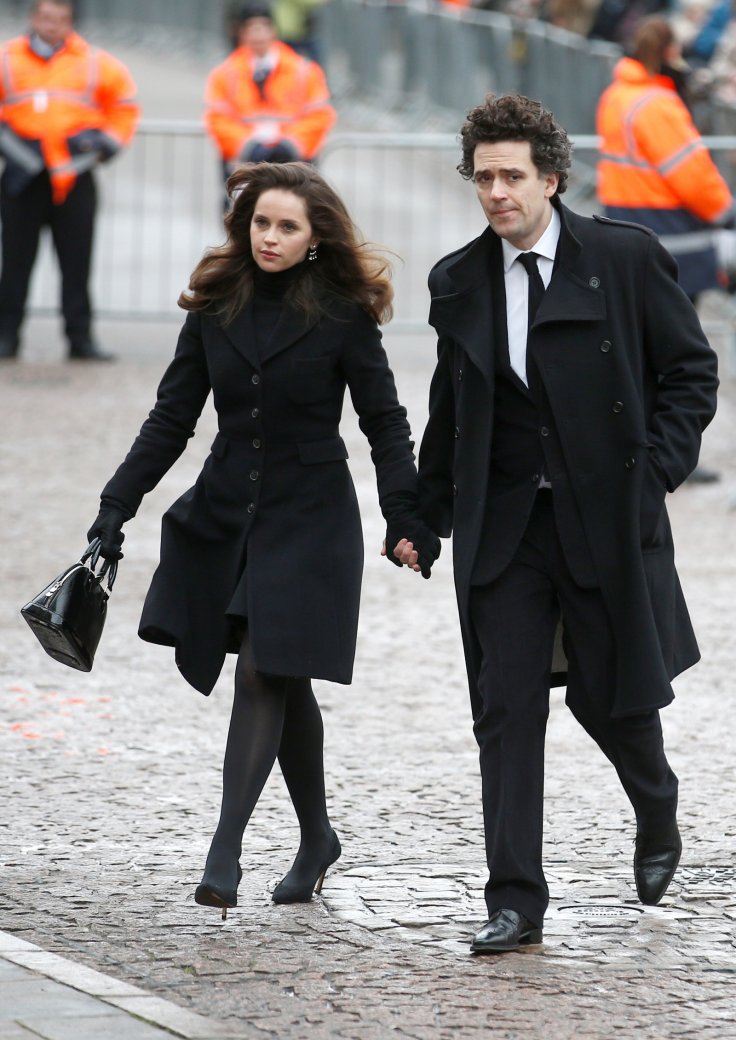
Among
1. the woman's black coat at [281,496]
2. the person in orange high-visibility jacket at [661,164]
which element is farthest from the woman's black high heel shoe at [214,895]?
the person in orange high-visibility jacket at [661,164]

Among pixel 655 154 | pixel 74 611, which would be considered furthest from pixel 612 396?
pixel 655 154

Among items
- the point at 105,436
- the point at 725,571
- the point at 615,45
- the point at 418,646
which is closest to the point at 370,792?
the point at 418,646

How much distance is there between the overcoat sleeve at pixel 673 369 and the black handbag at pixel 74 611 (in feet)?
4.50

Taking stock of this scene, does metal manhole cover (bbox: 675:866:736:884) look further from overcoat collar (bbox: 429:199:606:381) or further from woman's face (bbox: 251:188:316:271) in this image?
woman's face (bbox: 251:188:316:271)

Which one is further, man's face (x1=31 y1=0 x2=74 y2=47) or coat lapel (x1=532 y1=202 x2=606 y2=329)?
man's face (x1=31 y1=0 x2=74 y2=47)

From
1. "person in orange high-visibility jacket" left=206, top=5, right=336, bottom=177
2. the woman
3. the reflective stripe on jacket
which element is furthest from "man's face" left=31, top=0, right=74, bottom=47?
the woman

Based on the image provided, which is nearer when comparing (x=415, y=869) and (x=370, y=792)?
(x=415, y=869)

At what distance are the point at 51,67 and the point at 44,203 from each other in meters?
0.81

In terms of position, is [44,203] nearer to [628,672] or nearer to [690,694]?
[690,694]

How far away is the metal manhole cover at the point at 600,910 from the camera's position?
196 inches

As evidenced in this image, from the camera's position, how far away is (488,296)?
4801mm

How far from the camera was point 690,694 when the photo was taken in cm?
716

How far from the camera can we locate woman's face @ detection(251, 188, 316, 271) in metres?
4.99

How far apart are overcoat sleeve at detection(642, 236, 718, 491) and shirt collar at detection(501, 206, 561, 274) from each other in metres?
0.22
